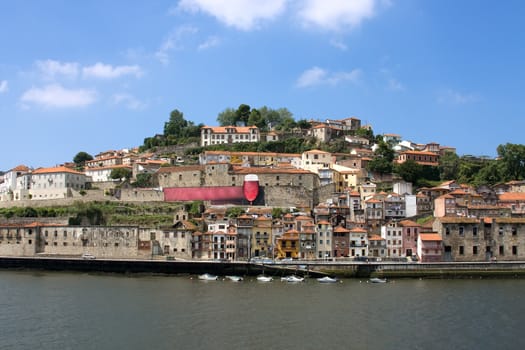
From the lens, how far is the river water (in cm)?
2672

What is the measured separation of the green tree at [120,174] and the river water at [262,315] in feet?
91.6

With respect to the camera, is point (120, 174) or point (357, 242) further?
point (120, 174)

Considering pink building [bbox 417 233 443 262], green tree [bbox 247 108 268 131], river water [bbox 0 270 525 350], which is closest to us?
river water [bbox 0 270 525 350]

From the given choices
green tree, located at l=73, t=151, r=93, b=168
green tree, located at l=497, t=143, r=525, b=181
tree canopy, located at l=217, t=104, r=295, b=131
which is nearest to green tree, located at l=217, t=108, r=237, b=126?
tree canopy, located at l=217, t=104, r=295, b=131

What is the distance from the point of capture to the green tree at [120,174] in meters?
69.8

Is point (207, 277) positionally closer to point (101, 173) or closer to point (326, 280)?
point (326, 280)

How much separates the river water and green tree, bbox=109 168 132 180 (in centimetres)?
2791

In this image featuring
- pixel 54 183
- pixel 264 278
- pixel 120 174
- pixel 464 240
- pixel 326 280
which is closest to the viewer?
pixel 326 280

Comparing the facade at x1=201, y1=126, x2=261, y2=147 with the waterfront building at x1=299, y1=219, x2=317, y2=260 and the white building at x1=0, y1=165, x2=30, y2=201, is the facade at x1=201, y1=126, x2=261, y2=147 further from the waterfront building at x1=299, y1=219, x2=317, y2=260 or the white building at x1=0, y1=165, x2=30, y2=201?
the waterfront building at x1=299, y1=219, x2=317, y2=260

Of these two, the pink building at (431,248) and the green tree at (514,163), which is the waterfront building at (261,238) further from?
the green tree at (514,163)

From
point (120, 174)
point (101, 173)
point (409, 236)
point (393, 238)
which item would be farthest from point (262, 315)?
point (101, 173)

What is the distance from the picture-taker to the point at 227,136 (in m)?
80.6

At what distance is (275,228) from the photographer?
5106 cm

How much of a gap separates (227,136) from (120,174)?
16.3 m
